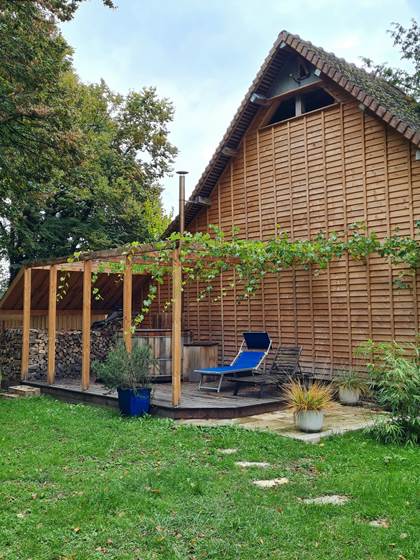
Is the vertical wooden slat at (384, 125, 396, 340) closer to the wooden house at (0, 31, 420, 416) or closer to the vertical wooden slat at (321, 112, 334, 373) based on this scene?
the wooden house at (0, 31, 420, 416)

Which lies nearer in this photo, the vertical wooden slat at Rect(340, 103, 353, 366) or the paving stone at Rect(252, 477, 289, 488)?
the paving stone at Rect(252, 477, 289, 488)

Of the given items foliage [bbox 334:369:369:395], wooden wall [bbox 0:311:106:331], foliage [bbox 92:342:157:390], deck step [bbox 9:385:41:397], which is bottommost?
deck step [bbox 9:385:41:397]

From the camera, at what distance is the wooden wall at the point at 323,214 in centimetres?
912

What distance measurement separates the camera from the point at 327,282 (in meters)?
10.1

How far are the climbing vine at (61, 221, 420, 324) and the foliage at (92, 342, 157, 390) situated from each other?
58 centimetres

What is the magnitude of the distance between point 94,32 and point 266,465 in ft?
34.0

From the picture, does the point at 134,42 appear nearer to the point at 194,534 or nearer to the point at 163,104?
the point at 163,104

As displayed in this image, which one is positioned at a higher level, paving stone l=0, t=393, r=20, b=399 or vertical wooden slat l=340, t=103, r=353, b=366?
vertical wooden slat l=340, t=103, r=353, b=366

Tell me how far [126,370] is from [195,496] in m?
3.60

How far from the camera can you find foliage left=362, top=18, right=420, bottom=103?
57.8 feet

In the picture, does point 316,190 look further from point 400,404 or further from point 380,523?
point 380,523

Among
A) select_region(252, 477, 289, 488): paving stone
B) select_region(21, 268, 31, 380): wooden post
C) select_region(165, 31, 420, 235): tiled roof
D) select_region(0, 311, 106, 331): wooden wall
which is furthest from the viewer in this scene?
select_region(0, 311, 106, 331): wooden wall

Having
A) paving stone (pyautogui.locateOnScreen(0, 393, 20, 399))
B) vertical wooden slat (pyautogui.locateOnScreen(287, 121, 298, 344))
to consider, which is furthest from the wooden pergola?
vertical wooden slat (pyautogui.locateOnScreen(287, 121, 298, 344))

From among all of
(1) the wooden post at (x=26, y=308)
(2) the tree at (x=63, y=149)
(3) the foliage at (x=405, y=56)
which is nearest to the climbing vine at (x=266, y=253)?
(1) the wooden post at (x=26, y=308)
